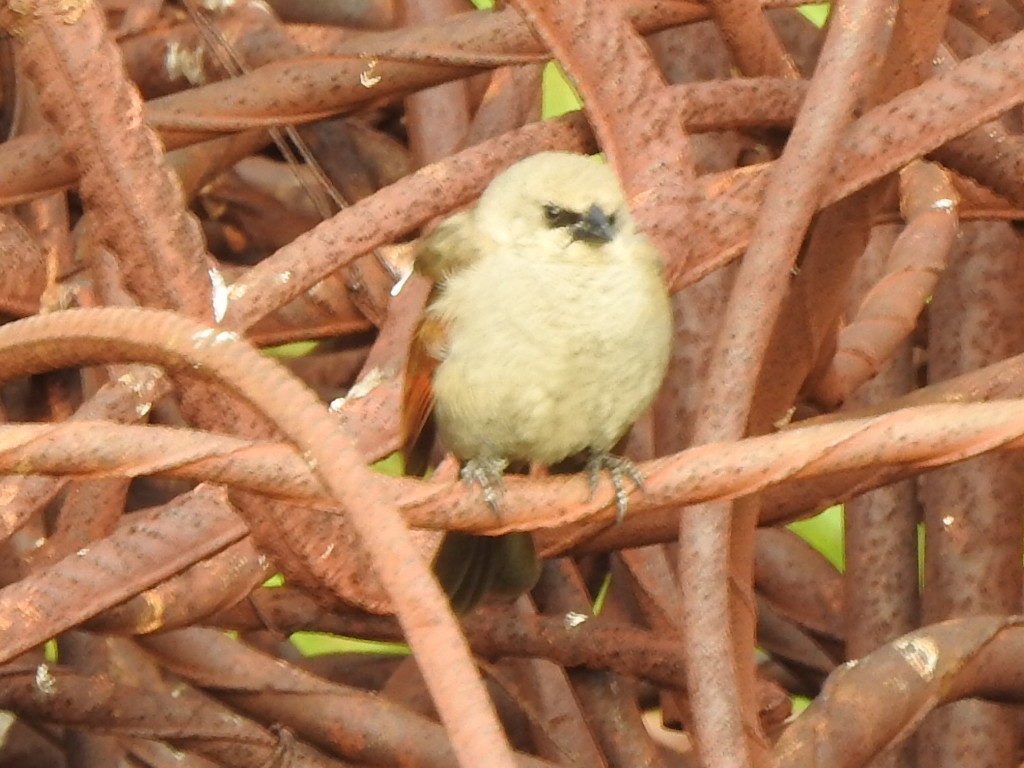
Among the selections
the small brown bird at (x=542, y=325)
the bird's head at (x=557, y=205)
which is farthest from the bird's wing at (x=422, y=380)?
the bird's head at (x=557, y=205)

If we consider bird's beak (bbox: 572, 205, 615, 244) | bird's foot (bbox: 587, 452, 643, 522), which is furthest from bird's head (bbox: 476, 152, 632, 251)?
bird's foot (bbox: 587, 452, 643, 522)

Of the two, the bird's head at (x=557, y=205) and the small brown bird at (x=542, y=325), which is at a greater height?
the bird's head at (x=557, y=205)

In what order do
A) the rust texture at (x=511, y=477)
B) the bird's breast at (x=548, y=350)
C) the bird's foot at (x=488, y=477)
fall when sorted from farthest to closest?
the bird's breast at (x=548, y=350) < the bird's foot at (x=488, y=477) < the rust texture at (x=511, y=477)

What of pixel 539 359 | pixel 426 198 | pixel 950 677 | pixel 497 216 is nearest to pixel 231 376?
pixel 539 359

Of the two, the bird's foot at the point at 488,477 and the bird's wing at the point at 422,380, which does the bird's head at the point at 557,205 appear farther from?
the bird's foot at the point at 488,477

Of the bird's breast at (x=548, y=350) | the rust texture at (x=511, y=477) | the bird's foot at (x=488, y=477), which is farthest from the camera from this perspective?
the bird's breast at (x=548, y=350)

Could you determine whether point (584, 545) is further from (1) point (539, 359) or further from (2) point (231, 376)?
(2) point (231, 376)

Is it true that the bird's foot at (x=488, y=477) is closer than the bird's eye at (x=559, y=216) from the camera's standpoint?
Yes

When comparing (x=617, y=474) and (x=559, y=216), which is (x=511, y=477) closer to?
(x=617, y=474)

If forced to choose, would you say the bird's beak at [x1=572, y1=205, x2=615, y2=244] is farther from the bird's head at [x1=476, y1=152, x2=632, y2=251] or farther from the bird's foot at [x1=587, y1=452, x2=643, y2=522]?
the bird's foot at [x1=587, y1=452, x2=643, y2=522]
